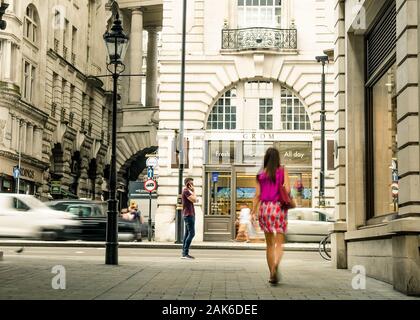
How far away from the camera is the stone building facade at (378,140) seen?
9602mm

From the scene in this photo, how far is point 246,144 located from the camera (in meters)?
33.0

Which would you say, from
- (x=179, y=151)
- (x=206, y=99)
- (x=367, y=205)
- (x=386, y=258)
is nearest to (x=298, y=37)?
(x=206, y=99)

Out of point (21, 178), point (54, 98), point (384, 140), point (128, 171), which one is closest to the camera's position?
point (384, 140)

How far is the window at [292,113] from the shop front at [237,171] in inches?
18.5

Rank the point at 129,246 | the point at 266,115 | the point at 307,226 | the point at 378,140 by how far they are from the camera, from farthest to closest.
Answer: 1. the point at 266,115
2. the point at 307,226
3. the point at 129,246
4. the point at 378,140

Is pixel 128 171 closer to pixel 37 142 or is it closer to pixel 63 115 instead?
pixel 63 115

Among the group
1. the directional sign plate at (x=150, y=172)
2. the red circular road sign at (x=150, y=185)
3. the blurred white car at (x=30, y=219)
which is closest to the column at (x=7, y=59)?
the directional sign plate at (x=150, y=172)

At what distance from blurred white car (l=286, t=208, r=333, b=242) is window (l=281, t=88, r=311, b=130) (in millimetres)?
5814

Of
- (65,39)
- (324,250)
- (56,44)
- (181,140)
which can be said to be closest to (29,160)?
(56,44)

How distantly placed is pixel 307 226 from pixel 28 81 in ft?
65.5

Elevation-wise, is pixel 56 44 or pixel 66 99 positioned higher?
pixel 56 44

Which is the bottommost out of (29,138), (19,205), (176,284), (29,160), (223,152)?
(176,284)

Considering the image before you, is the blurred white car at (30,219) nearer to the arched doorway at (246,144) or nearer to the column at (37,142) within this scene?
the arched doorway at (246,144)

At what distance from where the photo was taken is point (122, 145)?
58.1 m
